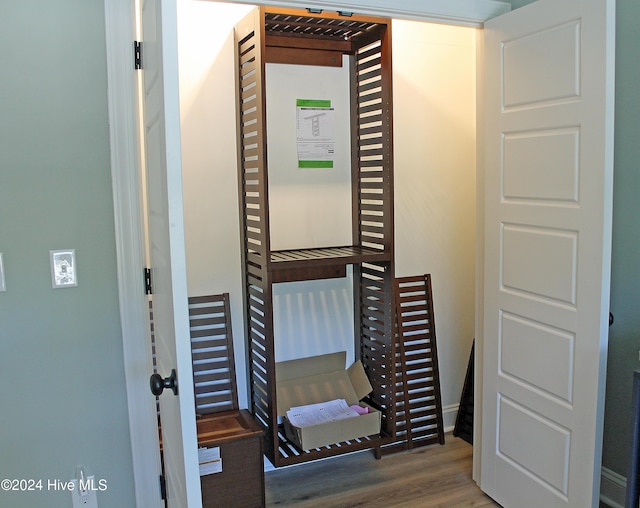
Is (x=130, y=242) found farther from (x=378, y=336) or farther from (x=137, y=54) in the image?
(x=378, y=336)

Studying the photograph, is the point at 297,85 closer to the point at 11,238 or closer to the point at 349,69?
the point at 349,69

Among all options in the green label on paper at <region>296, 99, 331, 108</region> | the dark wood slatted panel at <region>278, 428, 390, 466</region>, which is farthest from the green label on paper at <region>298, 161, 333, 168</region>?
the dark wood slatted panel at <region>278, 428, 390, 466</region>

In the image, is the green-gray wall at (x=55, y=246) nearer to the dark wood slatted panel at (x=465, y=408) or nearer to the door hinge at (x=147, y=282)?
the door hinge at (x=147, y=282)

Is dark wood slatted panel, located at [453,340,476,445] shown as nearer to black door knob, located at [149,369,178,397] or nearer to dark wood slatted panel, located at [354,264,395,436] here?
dark wood slatted panel, located at [354,264,395,436]

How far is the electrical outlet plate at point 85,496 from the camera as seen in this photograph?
1.98 m

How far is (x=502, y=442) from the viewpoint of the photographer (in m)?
2.61

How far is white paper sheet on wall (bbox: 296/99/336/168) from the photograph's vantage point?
299cm

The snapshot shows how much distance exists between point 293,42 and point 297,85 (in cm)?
20

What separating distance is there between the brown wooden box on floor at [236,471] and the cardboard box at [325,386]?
0.93 feet

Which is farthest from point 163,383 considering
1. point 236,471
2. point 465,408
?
point 465,408

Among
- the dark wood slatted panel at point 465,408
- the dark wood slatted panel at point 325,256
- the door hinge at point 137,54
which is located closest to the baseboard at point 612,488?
the dark wood slatted panel at point 465,408

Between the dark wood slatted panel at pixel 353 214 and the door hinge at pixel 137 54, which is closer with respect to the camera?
the door hinge at pixel 137 54

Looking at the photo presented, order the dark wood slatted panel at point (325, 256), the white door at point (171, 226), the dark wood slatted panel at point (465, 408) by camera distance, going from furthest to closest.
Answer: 1. the dark wood slatted panel at point (465, 408)
2. the dark wood slatted panel at point (325, 256)
3. the white door at point (171, 226)

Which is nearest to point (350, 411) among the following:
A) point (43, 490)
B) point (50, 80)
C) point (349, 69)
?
point (43, 490)
